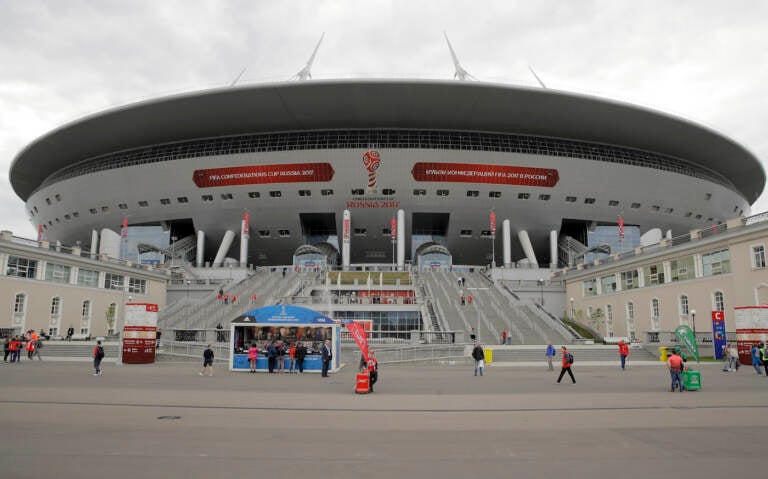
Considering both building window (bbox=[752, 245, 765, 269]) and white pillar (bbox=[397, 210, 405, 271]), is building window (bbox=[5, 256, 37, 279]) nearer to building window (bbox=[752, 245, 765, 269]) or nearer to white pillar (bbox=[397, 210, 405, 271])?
white pillar (bbox=[397, 210, 405, 271])

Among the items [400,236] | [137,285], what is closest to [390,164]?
[400,236]

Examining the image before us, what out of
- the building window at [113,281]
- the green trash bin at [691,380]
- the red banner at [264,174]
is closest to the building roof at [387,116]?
the red banner at [264,174]

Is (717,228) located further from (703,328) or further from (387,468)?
(387,468)

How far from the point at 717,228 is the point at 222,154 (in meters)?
52.8

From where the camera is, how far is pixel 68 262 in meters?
40.2

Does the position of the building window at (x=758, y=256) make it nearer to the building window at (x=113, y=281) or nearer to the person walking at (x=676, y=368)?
the person walking at (x=676, y=368)

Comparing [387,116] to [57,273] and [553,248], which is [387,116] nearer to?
[553,248]

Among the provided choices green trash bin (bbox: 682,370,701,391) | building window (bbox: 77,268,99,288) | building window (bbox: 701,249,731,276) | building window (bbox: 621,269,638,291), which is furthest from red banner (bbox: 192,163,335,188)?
green trash bin (bbox: 682,370,701,391)

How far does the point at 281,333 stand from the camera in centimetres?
2391

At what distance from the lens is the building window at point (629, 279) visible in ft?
135

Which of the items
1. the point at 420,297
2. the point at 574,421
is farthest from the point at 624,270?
the point at 574,421

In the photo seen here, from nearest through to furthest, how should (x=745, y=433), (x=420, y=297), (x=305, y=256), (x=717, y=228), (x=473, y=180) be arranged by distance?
(x=745, y=433)
(x=717, y=228)
(x=420, y=297)
(x=473, y=180)
(x=305, y=256)

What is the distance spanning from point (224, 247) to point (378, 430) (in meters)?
63.6

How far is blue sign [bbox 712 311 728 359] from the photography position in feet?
89.8
